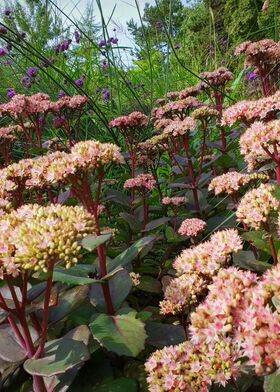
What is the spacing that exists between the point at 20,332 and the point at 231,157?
1.82 metres

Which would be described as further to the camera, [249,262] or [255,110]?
[255,110]

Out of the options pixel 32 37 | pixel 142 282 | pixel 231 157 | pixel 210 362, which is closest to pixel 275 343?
pixel 210 362

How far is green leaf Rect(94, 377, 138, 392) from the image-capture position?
4.40 ft

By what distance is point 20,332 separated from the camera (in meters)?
1.49

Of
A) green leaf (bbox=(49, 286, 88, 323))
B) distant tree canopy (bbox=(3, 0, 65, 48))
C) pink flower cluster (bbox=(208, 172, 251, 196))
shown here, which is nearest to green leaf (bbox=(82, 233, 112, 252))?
green leaf (bbox=(49, 286, 88, 323))

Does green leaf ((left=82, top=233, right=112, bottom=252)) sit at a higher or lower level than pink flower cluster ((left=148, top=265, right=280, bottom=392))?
higher

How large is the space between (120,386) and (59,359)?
22 cm

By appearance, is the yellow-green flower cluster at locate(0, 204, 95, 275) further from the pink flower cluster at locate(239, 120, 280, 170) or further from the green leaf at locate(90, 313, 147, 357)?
the pink flower cluster at locate(239, 120, 280, 170)

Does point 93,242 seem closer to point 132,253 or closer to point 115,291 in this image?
point 132,253

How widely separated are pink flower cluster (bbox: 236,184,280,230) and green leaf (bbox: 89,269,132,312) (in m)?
0.49

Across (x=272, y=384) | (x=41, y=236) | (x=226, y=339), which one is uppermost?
(x=41, y=236)

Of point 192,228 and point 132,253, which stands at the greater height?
point 132,253

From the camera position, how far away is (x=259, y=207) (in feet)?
4.83

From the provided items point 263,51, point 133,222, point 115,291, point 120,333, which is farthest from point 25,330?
point 263,51
